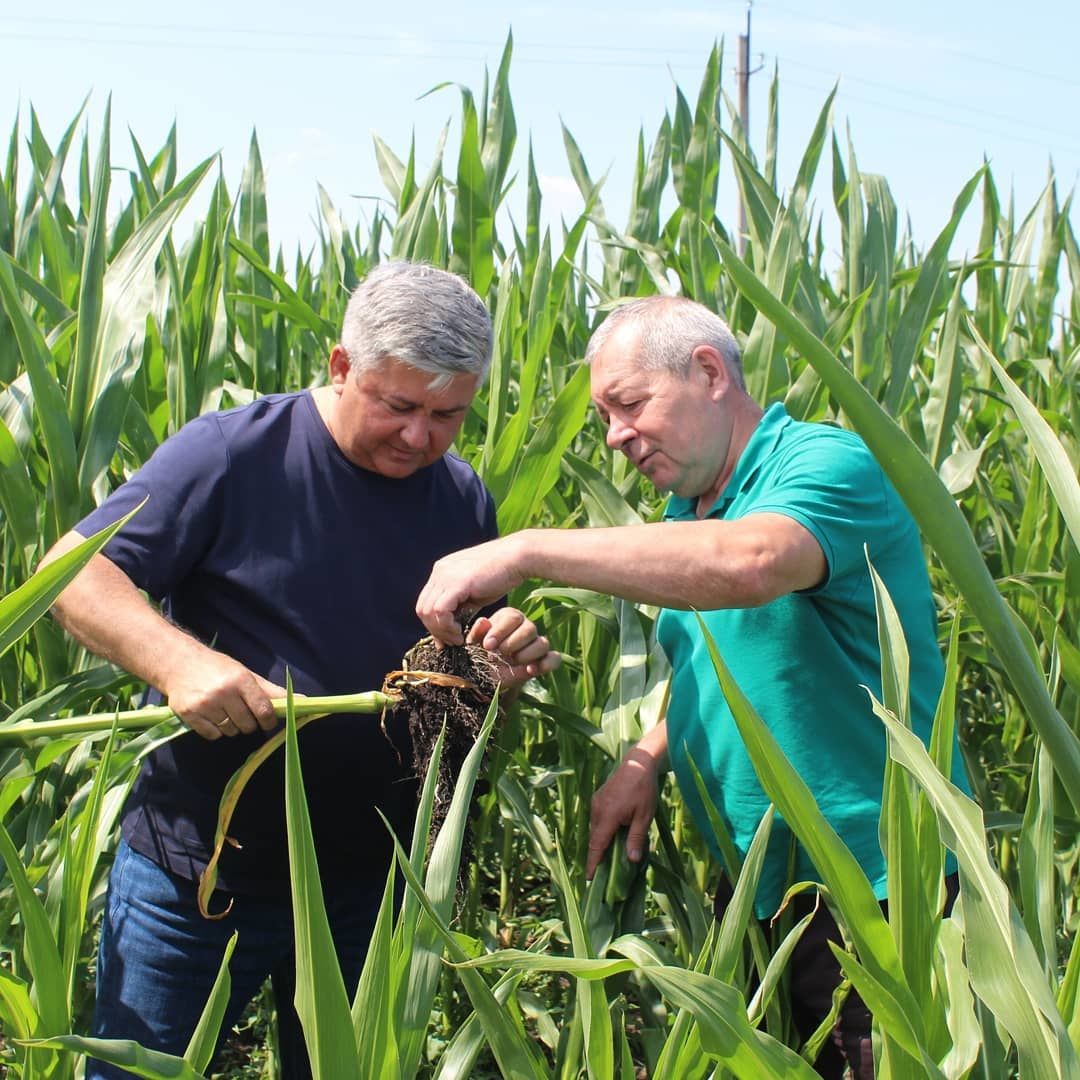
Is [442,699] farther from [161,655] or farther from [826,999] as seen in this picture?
[826,999]

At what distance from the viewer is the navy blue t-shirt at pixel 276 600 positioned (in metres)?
1.38

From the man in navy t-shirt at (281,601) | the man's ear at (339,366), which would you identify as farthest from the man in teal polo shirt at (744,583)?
the man's ear at (339,366)

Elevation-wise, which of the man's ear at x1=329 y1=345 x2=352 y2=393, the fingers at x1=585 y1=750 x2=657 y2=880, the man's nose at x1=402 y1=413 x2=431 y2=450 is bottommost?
the fingers at x1=585 y1=750 x2=657 y2=880

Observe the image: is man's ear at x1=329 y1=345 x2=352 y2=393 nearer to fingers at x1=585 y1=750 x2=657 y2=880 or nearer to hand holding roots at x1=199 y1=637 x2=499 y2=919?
hand holding roots at x1=199 y1=637 x2=499 y2=919

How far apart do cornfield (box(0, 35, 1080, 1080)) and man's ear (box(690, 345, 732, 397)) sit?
146mm

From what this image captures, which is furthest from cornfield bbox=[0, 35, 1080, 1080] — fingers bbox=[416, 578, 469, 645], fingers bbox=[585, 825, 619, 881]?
fingers bbox=[416, 578, 469, 645]

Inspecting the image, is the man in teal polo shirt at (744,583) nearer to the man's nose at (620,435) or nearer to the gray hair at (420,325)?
the man's nose at (620,435)

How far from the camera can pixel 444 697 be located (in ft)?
4.09

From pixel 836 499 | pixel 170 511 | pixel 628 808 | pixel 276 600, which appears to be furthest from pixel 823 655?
pixel 170 511

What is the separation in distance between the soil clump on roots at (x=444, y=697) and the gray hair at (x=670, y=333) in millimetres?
417

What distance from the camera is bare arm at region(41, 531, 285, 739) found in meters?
1.16

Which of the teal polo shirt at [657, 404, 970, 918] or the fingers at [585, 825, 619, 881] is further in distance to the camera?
the fingers at [585, 825, 619, 881]

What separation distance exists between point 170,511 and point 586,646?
65 centimetres

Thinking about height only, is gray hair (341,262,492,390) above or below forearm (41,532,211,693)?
above
